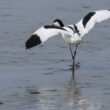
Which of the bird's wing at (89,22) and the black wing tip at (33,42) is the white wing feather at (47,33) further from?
the bird's wing at (89,22)

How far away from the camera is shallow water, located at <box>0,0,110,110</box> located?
9705 mm

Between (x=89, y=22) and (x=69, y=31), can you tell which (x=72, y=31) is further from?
(x=89, y=22)

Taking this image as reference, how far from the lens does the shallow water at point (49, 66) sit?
9.71m

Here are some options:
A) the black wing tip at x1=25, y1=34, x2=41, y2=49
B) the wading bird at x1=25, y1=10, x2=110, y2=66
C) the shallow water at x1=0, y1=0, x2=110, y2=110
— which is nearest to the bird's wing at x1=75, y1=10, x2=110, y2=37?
the wading bird at x1=25, y1=10, x2=110, y2=66

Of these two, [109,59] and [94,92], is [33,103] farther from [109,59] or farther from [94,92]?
[109,59]

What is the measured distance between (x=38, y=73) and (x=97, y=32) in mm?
4220

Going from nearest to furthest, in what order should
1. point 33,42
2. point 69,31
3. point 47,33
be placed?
point 47,33
point 33,42
point 69,31

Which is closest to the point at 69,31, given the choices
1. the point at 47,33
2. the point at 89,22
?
the point at 89,22

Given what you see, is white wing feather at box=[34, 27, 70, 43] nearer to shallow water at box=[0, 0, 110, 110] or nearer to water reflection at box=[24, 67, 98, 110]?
shallow water at box=[0, 0, 110, 110]

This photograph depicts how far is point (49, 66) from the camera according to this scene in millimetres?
12414

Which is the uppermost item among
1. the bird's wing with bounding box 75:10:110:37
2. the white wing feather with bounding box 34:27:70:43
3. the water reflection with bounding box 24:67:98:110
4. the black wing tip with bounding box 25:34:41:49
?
the bird's wing with bounding box 75:10:110:37

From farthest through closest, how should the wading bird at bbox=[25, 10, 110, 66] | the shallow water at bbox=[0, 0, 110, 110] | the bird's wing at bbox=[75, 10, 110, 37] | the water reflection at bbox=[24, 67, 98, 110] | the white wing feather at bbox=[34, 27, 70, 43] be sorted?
the bird's wing at bbox=[75, 10, 110, 37] → the wading bird at bbox=[25, 10, 110, 66] → the white wing feather at bbox=[34, 27, 70, 43] → the shallow water at bbox=[0, 0, 110, 110] → the water reflection at bbox=[24, 67, 98, 110]

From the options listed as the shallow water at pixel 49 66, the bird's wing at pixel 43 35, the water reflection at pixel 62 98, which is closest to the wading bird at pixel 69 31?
the bird's wing at pixel 43 35

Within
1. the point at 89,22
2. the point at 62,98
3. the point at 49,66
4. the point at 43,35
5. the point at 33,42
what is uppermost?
the point at 89,22
